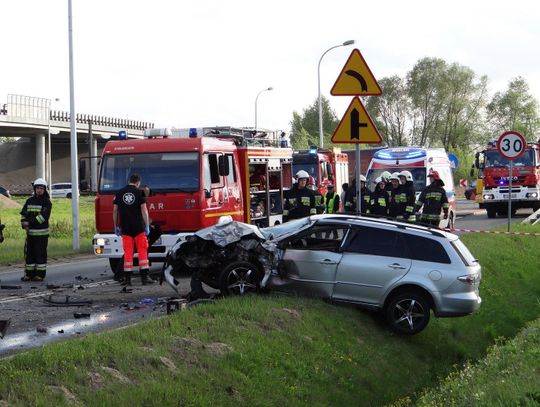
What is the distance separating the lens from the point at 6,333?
9367 mm

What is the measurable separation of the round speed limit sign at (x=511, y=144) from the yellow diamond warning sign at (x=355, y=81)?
1013 cm

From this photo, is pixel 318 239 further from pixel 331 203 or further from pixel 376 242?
pixel 331 203

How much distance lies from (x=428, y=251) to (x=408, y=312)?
80 cm

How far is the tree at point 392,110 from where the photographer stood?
3322 inches

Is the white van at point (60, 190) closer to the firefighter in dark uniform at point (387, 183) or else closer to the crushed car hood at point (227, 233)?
the firefighter in dark uniform at point (387, 183)

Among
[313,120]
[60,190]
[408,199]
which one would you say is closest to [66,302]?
[408,199]

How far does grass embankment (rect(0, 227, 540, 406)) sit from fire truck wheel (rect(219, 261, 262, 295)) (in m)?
0.48

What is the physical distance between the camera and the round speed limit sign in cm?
1984

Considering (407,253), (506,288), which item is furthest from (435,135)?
(407,253)

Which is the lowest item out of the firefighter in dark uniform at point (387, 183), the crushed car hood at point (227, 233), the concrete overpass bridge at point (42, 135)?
the crushed car hood at point (227, 233)

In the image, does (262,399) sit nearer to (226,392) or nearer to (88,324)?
(226,392)

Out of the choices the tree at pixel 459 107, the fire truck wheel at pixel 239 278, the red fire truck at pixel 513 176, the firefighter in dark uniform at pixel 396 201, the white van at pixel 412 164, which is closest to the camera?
the fire truck wheel at pixel 239 278

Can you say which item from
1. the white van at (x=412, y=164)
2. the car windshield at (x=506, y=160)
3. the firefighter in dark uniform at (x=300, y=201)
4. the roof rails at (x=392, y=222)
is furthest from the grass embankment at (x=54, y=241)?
the car windshield at (x=506, y=160)

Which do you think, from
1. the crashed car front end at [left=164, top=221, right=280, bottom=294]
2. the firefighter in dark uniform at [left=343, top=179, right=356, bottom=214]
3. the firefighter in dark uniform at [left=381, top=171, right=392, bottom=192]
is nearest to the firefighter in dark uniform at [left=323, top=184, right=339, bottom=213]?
the firefighter in dark uniform at [left=343, top=179, right=356, bottom=214]
